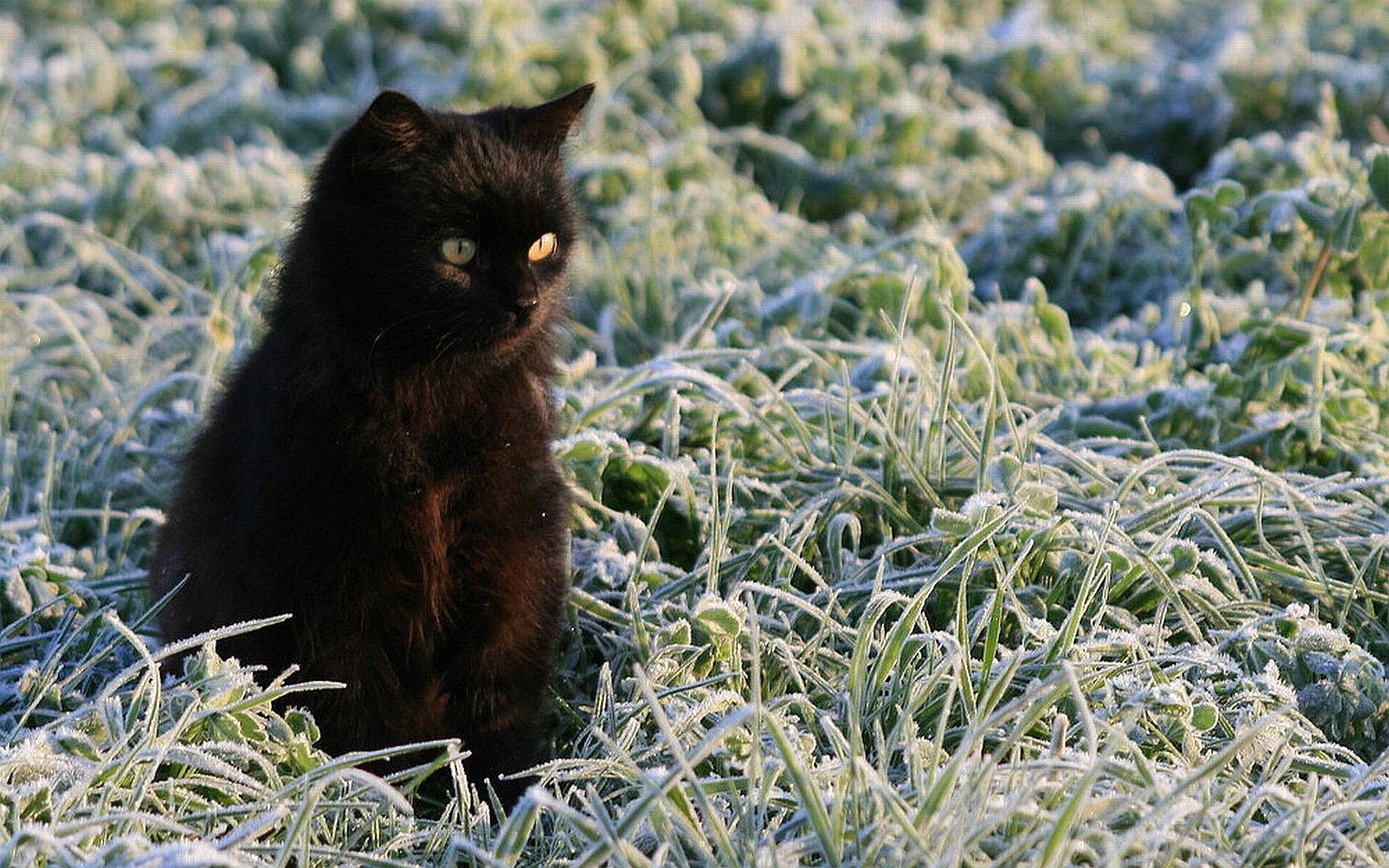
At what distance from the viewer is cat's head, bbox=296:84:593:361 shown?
2064mm

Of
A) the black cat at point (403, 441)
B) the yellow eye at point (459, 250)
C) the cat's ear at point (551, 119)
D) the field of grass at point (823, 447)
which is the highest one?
the cat's ear at point (551, 119)

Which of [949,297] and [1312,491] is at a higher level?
[949,297]

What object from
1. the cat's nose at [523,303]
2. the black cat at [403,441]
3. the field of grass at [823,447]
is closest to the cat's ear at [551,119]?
the black cat at [403,441]

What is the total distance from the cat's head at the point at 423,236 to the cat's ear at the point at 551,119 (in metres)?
0.08

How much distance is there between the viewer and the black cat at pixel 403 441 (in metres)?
2.08

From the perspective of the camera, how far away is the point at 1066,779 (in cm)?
185

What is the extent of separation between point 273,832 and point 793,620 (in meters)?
0.94

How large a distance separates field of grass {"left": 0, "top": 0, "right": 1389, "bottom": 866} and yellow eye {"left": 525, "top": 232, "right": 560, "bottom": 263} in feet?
1.87

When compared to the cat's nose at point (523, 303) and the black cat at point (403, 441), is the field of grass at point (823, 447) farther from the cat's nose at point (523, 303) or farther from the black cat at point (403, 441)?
the cat's nose at point (523, 303)

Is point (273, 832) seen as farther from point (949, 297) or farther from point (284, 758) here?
point (949, 297)

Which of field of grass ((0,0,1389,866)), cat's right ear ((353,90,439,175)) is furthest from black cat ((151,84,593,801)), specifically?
field of grass ((0,0,1389,866))

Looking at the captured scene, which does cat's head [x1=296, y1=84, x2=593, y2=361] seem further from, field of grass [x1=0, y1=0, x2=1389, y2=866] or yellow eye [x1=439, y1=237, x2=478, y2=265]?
field of grass [x1=0, y1=0, x2=1389, y2=866]

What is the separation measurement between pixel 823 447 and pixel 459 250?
44.3 inches

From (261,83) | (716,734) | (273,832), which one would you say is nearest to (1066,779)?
(716,734)
